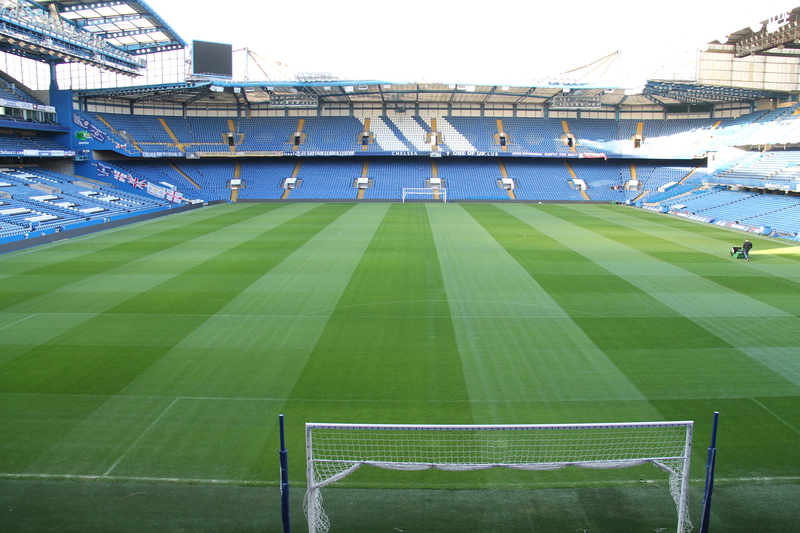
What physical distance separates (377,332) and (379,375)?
8.91 ft

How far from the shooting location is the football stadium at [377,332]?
729 cm

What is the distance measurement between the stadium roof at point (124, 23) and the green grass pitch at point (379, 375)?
2319cm

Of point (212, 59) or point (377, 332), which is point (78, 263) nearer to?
point (377, 332)

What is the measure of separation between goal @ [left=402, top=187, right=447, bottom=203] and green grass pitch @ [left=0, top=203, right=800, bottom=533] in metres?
29.6

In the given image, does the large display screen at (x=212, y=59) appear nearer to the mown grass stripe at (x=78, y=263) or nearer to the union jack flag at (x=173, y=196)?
the union jack flag at (x=173, y=196)

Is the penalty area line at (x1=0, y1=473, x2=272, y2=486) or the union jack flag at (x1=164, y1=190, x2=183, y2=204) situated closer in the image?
the penalty area line at (x1=0, y1=473, x2=272, y2=486)

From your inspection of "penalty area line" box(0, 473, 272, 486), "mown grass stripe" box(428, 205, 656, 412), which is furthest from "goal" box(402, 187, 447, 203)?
"penalty area line" box(0, 473, 272, 486)

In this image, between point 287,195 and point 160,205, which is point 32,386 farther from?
point 287,195

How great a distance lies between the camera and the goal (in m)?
53.1

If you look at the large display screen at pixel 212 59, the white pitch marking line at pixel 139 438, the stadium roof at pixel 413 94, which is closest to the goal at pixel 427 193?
the stadium roof at pixel 413 94

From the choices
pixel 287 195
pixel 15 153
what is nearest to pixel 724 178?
pixel 287 195

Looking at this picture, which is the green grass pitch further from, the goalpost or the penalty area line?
the goalpost

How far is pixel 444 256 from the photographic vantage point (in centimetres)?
2381

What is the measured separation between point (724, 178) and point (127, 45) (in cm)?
4979
